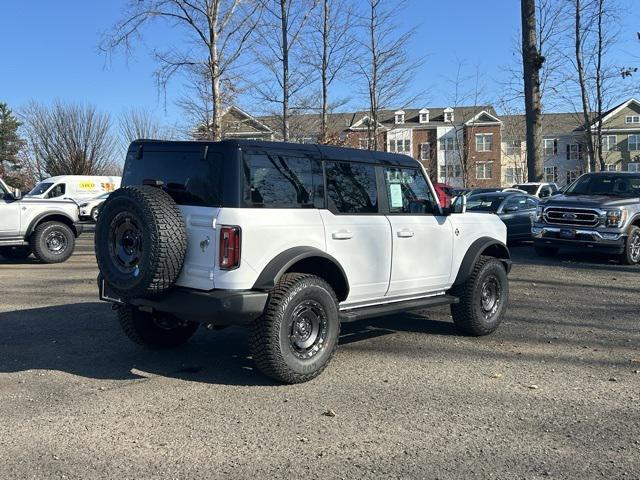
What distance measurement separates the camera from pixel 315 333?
5.25 meters

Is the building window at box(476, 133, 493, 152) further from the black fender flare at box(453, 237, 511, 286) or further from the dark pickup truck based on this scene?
the black fender flare at box(453, 237, 511, 286)

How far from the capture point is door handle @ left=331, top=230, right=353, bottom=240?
5.37 m

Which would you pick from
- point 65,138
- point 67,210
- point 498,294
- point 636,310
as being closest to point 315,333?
point 498,294

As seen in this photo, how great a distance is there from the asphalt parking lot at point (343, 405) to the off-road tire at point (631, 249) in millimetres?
5367

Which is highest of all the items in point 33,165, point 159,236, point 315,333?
point 33,165

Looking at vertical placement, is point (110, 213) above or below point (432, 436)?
above

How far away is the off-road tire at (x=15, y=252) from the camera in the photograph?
14016 millimetres

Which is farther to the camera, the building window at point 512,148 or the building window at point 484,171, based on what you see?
the building window at point 484,171

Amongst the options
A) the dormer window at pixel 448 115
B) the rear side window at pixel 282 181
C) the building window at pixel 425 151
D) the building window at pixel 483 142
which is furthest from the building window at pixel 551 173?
the rear side window at pixel 282 181

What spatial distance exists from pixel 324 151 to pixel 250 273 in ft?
4.91

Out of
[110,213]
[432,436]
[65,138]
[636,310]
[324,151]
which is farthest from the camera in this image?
[65,138]

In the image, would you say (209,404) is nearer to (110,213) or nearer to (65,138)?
(110,213)

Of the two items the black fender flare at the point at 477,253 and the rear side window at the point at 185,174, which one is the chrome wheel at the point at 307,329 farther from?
the black fender flare at the point at 477,253

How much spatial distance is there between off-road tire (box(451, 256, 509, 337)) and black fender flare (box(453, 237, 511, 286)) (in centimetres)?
9
